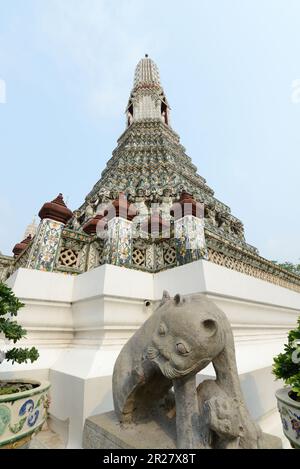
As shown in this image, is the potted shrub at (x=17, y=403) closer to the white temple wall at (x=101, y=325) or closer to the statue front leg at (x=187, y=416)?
the white temple wall at (x=101, y=325)

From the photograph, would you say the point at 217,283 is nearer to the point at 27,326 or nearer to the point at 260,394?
the point at 260,394

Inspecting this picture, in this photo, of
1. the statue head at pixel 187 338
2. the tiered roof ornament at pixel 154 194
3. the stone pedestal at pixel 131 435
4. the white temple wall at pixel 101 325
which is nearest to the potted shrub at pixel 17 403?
the stone pedestal at pixel 131 435

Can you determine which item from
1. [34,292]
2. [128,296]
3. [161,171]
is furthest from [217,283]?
[161,171]

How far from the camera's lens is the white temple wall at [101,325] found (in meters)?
2.52

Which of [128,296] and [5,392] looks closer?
[5,392]

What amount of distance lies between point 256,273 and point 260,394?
10.2 feet

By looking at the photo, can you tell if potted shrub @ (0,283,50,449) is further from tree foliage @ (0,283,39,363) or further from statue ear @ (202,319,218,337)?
statue ear @ (202,319,218,337)

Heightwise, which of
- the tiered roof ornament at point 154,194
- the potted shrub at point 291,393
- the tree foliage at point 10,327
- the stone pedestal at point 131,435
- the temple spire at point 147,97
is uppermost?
the temple spire at point 147,97

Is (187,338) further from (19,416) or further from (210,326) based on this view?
(19,416)

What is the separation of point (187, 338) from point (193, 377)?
280 mm

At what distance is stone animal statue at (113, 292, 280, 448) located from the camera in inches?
48.2

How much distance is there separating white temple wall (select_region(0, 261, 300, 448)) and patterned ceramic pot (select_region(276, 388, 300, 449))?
82cm

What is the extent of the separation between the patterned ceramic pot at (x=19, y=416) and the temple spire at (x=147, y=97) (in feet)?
63.6

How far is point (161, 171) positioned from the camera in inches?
482
